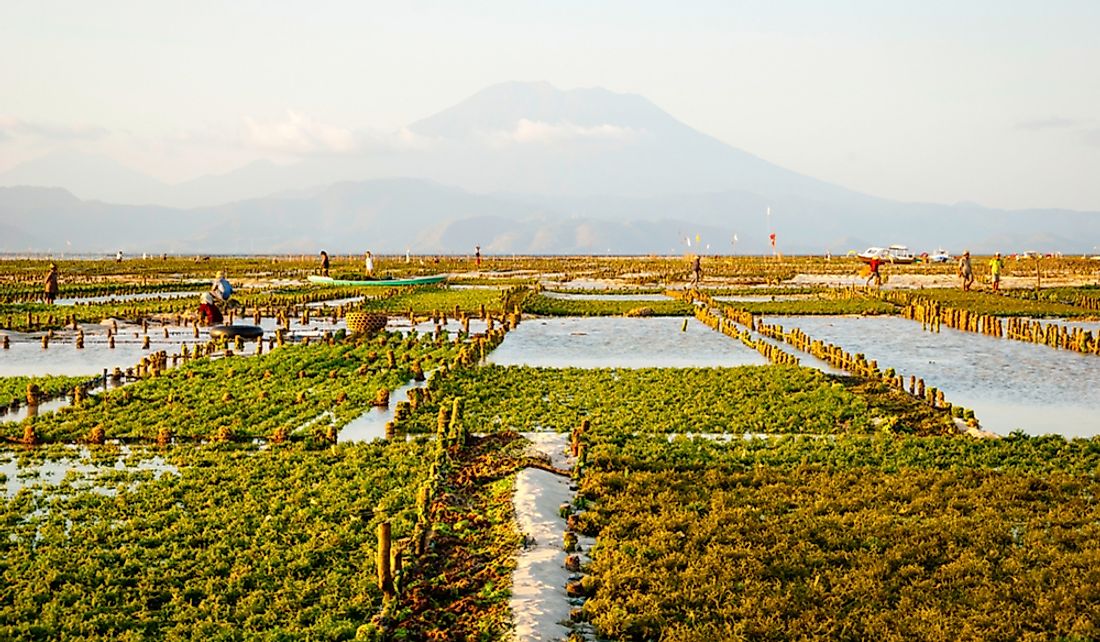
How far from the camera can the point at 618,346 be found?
38781 millimetres

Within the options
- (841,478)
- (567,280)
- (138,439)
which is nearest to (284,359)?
(138,439)

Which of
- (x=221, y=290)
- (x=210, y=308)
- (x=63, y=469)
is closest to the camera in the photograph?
(x=63, y=469)

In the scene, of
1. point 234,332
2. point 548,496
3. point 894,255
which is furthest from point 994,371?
point 894,255

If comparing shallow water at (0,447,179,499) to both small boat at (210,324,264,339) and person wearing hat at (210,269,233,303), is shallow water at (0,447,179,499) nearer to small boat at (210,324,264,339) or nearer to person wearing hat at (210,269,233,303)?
small boat at (210,324,264,339)

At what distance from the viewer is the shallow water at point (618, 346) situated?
34.0 meters

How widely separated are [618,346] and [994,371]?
46.3ft

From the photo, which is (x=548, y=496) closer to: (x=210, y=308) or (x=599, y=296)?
(x=210, y=308)

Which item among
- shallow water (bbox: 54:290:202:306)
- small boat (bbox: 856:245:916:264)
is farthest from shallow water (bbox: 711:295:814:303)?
small boat (bbox: 856:245:916:264)

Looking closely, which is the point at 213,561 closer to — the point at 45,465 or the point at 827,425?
the point at 45,465

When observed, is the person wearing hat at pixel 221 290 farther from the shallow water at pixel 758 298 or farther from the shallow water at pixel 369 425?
the shallow water at pixel 758 298

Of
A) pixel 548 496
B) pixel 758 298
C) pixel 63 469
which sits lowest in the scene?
pixel 63 469

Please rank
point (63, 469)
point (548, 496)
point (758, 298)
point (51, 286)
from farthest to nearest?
1. point (758, 298)
2. point (51, 286)
3. point (63, 469)
4. point (548, 496)

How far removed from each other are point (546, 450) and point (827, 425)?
22.1 ft

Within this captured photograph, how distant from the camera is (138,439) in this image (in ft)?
67.0
